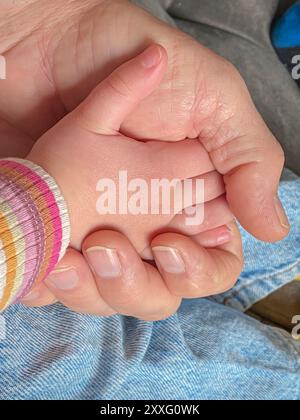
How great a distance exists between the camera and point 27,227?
0.59 metres

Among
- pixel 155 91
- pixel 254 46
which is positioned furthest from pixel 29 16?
pixel 254 46

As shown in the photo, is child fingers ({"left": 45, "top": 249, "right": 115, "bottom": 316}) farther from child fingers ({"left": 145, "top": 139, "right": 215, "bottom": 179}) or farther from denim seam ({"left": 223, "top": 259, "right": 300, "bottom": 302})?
denim seam ({"left": 223, "top": 259, "right": 300, "bottom": 302})

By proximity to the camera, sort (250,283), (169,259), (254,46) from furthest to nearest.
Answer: (254,46) < (250,283) < (169,259)

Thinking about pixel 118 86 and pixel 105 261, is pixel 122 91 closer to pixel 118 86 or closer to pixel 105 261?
pixel 118 86

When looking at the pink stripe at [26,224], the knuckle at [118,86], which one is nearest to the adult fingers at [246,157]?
the knuckle at [118,86]

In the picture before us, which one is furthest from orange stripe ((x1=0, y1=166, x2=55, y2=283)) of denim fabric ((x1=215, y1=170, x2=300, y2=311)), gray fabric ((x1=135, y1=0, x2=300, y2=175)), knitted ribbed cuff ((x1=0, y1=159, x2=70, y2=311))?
gray fabric ((x1=135, y1=0, x2=300, y2=175))

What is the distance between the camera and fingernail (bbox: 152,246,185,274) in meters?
0.69

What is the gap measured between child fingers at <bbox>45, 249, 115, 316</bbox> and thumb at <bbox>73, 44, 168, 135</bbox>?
144 millimetres

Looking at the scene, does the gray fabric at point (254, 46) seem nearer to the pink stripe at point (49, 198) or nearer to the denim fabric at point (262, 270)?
the denim fabric at point (262, 270)

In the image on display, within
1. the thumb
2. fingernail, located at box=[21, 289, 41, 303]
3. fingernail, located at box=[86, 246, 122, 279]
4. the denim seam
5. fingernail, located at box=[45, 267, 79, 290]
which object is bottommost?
the denim seam

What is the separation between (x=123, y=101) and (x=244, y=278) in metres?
0.38

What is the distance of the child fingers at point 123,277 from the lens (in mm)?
666

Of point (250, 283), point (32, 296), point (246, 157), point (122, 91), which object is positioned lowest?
point (250, 283)

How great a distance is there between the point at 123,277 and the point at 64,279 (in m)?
0.06
